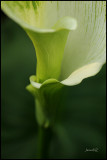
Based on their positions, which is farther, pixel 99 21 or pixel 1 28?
pixel 1 28

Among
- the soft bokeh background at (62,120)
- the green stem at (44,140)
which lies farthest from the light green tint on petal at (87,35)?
the soft bokeh background at (62,120)

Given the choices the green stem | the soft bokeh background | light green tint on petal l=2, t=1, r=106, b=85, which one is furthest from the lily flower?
the soft bokeh background

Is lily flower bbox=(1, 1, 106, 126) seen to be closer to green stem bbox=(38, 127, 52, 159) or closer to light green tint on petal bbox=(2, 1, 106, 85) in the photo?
light green tint on petal bbox=(2, 1, 106, 85)

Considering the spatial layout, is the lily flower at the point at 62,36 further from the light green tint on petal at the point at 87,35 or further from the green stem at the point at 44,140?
the green stem at the point at 44,140

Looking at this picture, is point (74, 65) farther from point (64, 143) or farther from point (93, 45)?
point (64, 143)

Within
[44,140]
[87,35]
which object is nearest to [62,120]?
[44,140]

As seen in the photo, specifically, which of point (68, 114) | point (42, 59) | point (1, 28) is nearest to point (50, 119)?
point (42, 59)

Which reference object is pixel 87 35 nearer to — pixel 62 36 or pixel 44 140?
pixel 62 36
